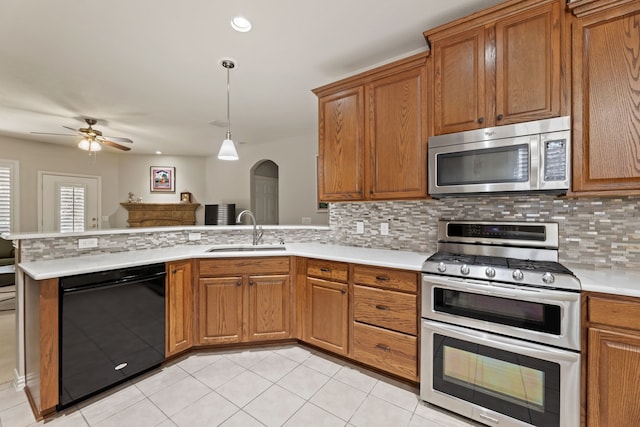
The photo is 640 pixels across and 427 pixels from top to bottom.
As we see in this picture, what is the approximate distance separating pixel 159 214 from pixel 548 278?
687 centimetres

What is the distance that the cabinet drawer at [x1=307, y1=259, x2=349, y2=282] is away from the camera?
2178 mm

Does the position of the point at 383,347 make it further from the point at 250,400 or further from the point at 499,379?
the point at 250,400

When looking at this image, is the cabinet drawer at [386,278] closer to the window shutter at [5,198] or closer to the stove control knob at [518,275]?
the stove control knob at [518,275]

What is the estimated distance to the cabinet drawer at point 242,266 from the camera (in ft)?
7.66

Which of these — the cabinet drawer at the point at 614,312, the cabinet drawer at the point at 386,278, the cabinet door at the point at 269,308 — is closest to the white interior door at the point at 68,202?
the cabinet door at the point at 269,308

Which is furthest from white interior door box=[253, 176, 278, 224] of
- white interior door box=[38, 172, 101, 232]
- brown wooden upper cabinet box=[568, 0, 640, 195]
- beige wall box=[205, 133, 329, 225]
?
brown wooden upper cabinet box=[568, 0, 640, 195]

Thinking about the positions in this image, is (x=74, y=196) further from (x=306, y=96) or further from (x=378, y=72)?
(x=378, y=72)

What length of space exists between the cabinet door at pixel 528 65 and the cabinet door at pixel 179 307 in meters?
2.58

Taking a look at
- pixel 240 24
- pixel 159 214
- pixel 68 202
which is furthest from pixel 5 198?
pixel 240 24

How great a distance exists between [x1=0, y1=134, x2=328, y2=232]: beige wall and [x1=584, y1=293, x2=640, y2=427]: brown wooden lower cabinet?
3536 millimetres

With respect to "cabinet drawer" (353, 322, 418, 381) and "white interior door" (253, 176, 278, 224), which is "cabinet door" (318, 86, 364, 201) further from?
"white interior door" (253, 176, 278, 224)

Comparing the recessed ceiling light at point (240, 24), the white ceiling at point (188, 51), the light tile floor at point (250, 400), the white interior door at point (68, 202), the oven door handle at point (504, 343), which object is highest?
the white ceiling at point (188, 51)

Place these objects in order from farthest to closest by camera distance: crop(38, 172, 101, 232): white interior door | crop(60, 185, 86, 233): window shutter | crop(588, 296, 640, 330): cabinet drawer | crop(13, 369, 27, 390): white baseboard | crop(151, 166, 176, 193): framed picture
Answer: crop(151, 166, 176, 193): framed picture → crop(60, 185, 86, 233): window shutter → crop(38, 172, 101, 232): white interior door → crop(13, 369, 27, 390): white baseboard → crop(588, 296, 640, 330): cabinet drawer

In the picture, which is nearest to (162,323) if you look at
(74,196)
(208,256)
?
(208,256)
